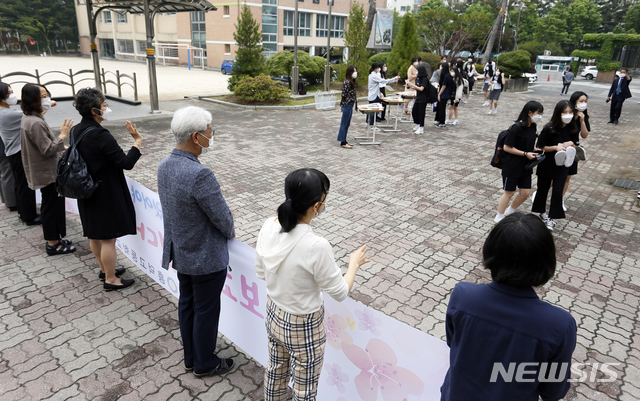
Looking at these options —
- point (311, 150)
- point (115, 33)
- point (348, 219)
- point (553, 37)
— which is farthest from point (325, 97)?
point (553, 37)

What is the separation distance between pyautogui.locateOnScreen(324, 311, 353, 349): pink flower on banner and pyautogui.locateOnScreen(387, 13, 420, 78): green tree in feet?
69.2

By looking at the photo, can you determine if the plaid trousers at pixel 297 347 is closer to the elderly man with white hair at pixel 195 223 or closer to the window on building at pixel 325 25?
the elderly man with white hair at pixel 195 223

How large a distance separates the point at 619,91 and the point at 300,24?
121 feet

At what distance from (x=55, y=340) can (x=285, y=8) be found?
44.0 meters

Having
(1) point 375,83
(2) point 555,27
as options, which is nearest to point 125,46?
(1) point 375,83

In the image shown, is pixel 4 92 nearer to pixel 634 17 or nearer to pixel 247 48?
pixel 247 48

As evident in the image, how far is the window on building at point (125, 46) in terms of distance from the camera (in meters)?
49.6

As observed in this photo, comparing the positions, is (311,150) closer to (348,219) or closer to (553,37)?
(348,219)

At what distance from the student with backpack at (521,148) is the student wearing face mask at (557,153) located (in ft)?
0.61

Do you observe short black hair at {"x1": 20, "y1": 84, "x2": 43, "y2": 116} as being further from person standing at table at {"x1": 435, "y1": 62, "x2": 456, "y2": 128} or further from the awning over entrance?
person standing at table at {"x1": 435, "y1": 62, "x2": 456, "y2": 128}

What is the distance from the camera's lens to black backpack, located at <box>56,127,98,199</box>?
3.43 metres

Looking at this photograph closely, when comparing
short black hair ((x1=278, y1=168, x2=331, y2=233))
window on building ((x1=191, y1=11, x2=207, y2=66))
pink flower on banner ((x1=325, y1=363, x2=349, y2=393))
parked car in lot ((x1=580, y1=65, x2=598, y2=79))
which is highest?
window on building ((x1=191, y1=11, x2=207, y2=66))

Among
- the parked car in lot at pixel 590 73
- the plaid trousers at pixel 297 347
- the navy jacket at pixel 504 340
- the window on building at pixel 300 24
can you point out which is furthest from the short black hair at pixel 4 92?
the parked car in lot at pixel 590 73

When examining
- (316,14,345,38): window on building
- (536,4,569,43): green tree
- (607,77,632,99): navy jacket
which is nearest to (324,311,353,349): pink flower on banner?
(607,77,632,99): navy jacket
